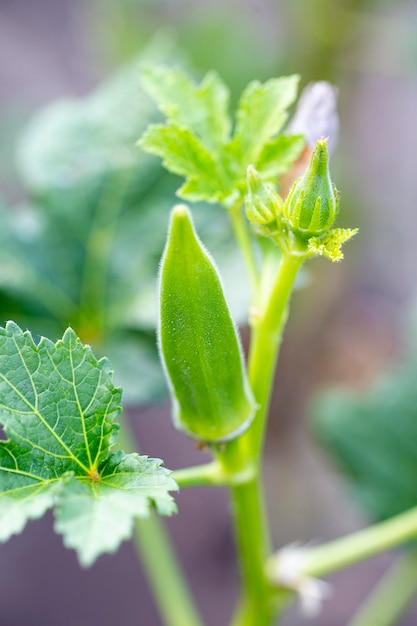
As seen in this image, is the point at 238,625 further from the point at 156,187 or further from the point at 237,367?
the point at 156,187

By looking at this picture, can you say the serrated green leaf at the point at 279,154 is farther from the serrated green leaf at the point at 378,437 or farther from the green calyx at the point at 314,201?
the serrated green leaf at the point at 378,437

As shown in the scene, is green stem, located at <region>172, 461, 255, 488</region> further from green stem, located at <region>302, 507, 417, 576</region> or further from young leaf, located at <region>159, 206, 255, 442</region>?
green stem, located at <region>302, 507, 417, 576</region>

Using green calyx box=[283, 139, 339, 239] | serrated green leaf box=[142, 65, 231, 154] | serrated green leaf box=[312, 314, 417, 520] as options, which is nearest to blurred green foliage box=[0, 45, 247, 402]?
serrated green leaf box=[142, 65, 231, 154]

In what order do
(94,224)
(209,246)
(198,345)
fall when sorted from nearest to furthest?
1. (198,345)
2. (209,246)
3. (94,224)

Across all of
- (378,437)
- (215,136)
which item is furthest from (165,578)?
(215,136)

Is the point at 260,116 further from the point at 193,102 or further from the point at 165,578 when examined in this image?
the point at 165,578
